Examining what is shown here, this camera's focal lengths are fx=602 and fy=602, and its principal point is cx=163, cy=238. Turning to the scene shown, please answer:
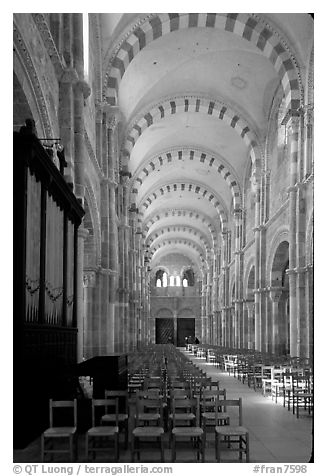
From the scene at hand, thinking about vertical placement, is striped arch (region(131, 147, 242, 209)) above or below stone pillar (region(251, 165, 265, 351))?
above

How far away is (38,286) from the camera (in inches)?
368

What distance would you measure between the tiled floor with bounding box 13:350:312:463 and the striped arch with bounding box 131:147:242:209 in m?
27.6

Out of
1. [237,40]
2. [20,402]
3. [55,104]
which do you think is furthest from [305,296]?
[20,402]

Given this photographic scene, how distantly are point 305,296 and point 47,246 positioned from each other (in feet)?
53.7

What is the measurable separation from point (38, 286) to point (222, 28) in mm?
19679

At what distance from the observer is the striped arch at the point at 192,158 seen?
41.2 meters

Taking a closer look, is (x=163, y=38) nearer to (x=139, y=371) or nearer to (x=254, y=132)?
(x=254, y=132)

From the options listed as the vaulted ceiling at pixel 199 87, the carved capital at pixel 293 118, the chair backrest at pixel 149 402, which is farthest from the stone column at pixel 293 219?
the chair backrest at pixel 149 402

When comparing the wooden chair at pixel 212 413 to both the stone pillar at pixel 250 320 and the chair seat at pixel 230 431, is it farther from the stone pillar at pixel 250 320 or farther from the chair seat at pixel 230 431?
the stone pillar at pixel 250 320

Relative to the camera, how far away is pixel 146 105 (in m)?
32.7

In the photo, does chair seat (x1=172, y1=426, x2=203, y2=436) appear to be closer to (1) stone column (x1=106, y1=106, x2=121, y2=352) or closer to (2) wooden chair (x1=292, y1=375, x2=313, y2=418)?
(2) wooden chair (x1=292, y1=375, x2=313, y2=418)

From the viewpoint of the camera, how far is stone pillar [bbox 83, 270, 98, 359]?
22141 millimetres

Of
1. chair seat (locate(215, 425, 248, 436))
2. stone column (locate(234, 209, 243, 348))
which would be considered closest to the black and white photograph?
chair seat (locate(215, 425, 248, 436))

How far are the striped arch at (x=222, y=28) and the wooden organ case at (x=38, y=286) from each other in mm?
14159
